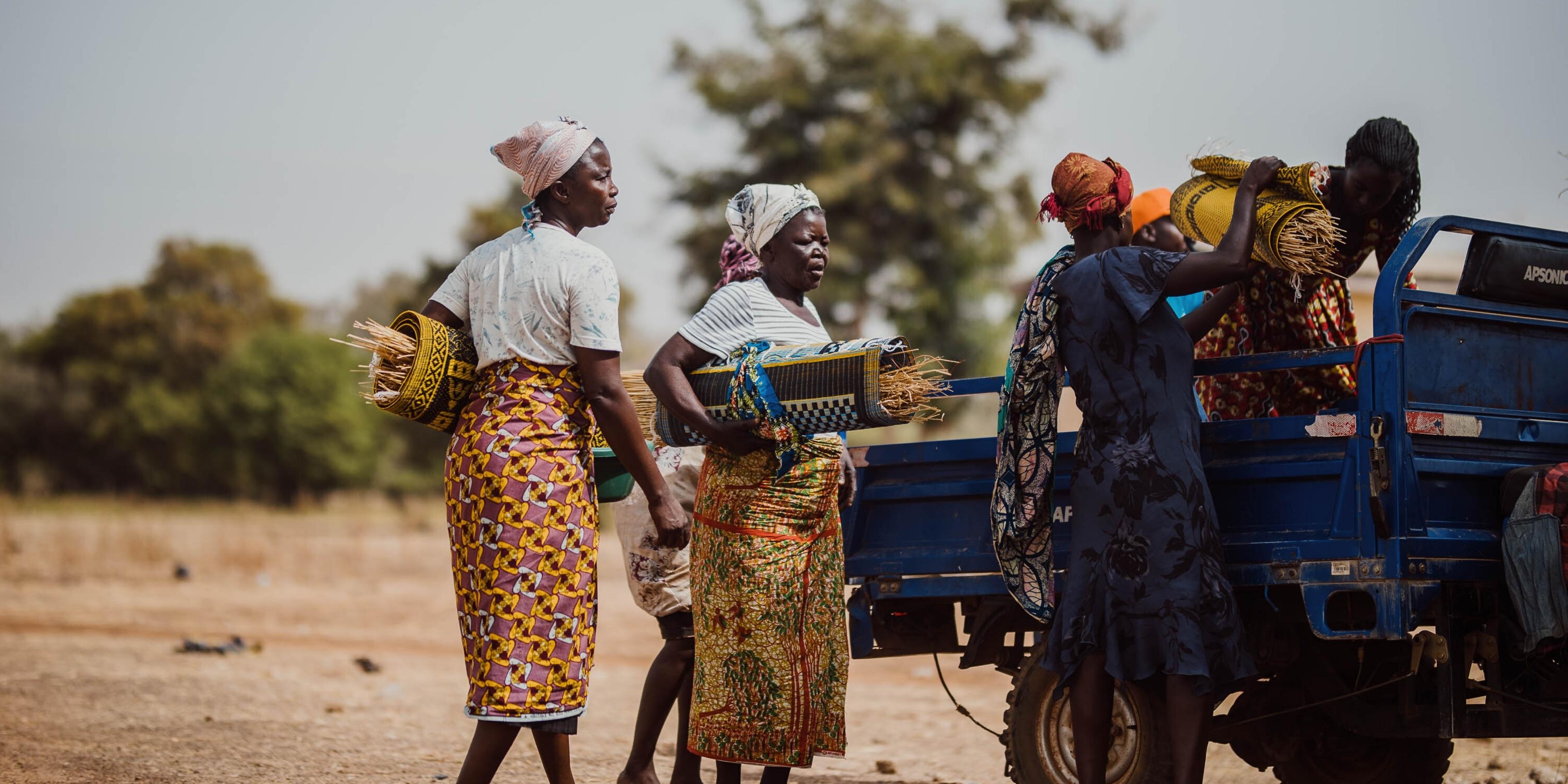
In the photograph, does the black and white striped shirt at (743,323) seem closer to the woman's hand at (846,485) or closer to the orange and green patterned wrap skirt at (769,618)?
the orange and green patterned wrap skirt at (769,618)

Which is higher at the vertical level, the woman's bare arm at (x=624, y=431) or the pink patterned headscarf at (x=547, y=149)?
the pink patterned headscarf at (x=547, y=149)

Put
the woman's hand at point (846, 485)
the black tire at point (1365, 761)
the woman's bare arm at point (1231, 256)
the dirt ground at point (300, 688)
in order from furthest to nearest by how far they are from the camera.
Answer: the dirt ground at point (300, 688)
the black tire at point (1365, 761)
the woman's hand at point (846, 485)
the woman's bare arm at point (1231, 256)

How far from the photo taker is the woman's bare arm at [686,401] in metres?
4.52

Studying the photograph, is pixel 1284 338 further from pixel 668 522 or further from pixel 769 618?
pixel 668 522

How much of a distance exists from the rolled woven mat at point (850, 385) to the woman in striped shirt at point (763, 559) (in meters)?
0.16

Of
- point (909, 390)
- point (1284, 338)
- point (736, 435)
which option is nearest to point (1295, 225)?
point (909, 390)

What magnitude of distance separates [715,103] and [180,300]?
35.0 meters

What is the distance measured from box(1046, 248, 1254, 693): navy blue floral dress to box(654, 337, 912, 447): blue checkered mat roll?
1.80ft

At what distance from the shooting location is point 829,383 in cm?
437

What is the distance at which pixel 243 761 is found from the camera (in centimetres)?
666

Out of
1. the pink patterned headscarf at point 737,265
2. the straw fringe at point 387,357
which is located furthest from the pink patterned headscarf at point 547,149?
the pink patterned headscarf at point 737,265

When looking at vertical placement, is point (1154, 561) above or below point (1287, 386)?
below

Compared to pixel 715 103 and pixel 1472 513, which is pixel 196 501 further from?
pixel 1472 513

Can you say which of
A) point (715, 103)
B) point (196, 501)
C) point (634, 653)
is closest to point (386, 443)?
point (196, 501)
